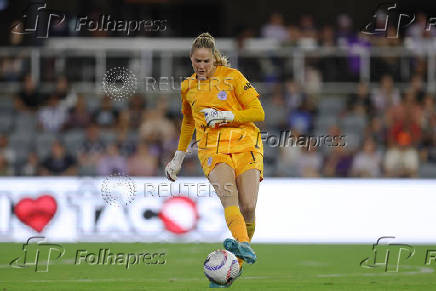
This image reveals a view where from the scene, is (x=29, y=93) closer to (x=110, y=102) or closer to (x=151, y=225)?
(x=110, y=102)

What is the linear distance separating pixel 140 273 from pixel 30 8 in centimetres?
1166

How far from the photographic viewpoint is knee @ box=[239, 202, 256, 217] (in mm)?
8383

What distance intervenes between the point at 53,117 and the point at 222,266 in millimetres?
10812

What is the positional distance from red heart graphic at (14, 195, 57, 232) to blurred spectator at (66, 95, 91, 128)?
3.18m

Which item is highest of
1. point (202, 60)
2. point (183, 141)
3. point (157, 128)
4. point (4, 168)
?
point (202, 60)

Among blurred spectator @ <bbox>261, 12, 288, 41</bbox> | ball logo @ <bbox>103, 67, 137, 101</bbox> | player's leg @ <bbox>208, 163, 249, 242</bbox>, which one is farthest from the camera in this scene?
blurred spectator @ <bbox>261, 12, 288, 41</bbox>

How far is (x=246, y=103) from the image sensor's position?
845 centimetres

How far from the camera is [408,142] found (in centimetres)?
1703

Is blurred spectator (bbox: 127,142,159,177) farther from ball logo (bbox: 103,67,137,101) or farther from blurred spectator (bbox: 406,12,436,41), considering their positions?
blurred spectator (bbox: 406,12,436,41)

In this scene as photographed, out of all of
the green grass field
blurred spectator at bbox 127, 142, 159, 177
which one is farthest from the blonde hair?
blurred spectator at bbox 127, 142, 159, 177

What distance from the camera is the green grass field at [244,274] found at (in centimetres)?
888

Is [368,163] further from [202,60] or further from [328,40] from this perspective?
[202,60]

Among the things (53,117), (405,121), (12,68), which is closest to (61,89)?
(53,117)

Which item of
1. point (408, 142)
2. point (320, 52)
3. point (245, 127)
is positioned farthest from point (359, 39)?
point (245, 127)
